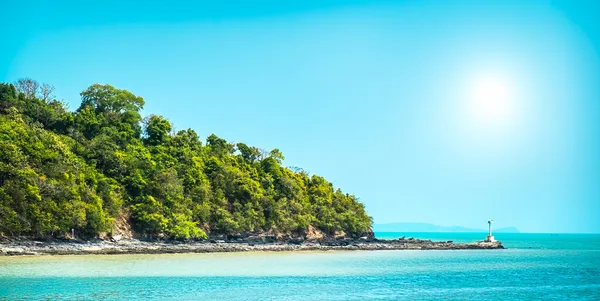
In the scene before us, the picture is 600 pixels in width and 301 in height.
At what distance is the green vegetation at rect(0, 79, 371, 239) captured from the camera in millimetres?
45938

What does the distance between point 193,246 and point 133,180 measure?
8.14 m

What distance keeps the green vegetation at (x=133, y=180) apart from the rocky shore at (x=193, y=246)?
3.99 ft

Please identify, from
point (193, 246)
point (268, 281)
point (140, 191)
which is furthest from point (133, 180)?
point (268, 281)

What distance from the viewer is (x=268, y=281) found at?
2981 cm

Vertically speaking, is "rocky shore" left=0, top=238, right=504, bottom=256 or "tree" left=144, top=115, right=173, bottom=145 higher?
"tree" left=144, top=115, right=173, bottom=145

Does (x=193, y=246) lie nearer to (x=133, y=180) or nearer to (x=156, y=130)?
Answer: (x=133, y=180)

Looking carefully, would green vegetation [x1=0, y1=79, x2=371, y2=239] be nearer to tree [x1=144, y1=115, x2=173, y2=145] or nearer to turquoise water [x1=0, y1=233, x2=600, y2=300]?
tree [x1=144, y1=115, x2=173, y2=145]

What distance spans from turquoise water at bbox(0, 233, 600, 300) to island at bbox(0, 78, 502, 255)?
21.6ft

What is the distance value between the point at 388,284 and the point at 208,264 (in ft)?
44.8

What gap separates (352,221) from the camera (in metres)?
74.6

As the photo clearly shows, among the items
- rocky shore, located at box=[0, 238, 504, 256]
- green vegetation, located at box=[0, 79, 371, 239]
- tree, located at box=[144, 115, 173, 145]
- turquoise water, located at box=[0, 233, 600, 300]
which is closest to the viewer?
turquoise water, located at box=[0, 233, 600, 300]

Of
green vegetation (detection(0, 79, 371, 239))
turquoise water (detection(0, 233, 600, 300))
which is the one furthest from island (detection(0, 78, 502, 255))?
turquoise water (detection(0, 233, 600, 300))

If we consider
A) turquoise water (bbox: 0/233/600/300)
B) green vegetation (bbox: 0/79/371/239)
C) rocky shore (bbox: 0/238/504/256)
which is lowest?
turquoise water (bbox: 0/233/600/300)

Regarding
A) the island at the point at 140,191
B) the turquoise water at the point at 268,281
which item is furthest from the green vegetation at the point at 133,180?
the turquoise water at the point at 268,281
